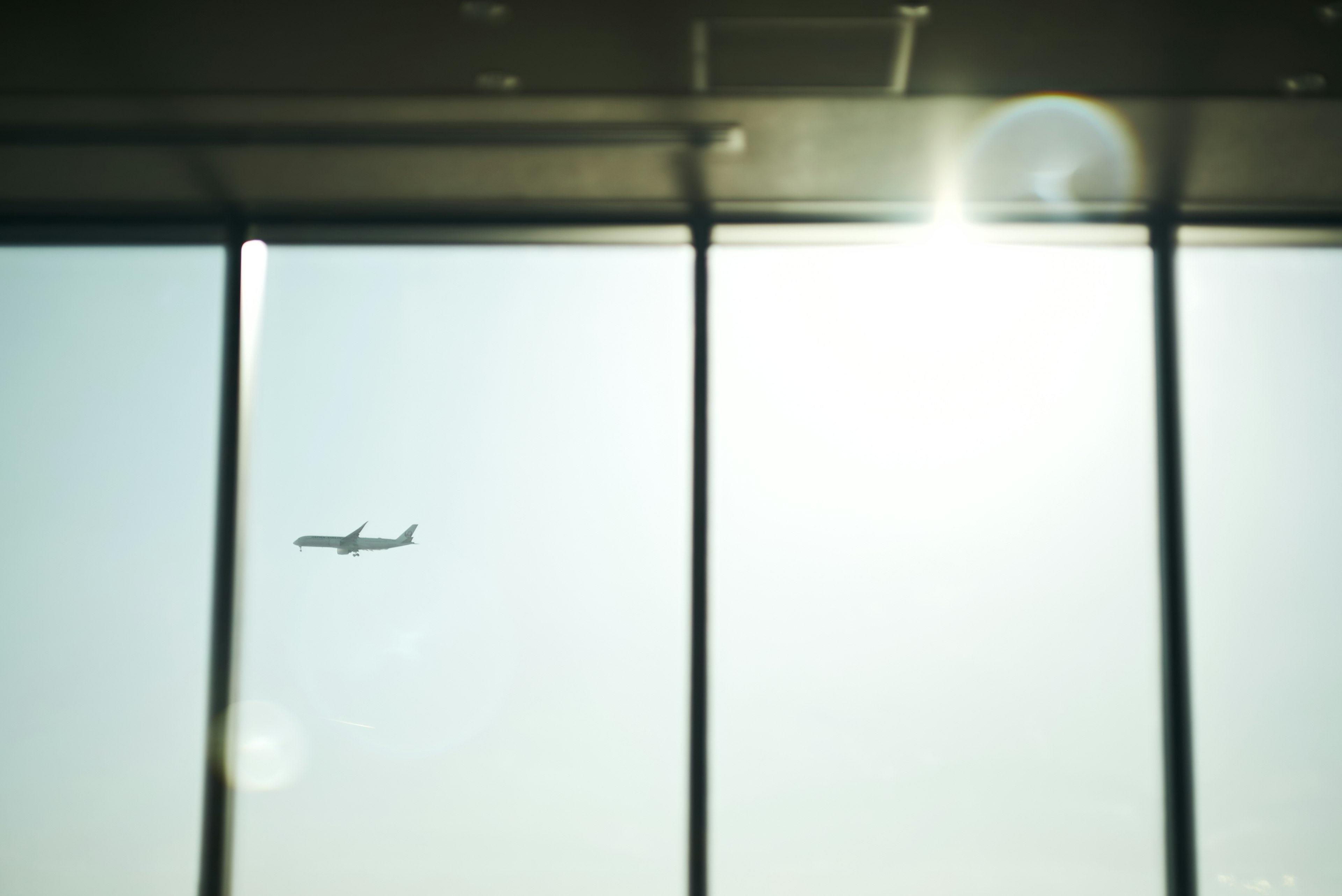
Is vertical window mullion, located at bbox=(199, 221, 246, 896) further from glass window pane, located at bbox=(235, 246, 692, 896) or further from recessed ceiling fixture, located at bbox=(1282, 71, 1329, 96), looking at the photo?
recessed ceiling fixture, located at bbox=(1282, 71, 1329, 96)

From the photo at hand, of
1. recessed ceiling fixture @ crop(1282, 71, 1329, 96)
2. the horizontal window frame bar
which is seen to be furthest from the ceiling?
the horizontal window frame bar

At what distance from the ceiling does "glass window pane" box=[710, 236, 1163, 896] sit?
900 mm

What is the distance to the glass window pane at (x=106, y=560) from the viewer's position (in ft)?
10.0

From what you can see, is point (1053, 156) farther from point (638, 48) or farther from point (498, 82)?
point (498, 82)

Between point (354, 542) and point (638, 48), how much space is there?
175 centimetres

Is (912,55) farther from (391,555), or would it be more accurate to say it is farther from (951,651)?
(391,555)

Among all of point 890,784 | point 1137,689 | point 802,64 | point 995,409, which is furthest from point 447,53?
point 1137,689

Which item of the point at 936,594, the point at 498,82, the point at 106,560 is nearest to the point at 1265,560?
the point at 936,594

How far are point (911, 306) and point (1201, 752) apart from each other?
1636 millimetres

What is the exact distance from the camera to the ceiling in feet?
7.01

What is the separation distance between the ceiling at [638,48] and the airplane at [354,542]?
1343 mm

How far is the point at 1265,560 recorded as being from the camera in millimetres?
3053

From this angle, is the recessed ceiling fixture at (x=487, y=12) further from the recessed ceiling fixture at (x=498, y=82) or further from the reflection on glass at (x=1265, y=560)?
the reflection on glass at (x=1265, y=560)

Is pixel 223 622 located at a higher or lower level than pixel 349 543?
lower
